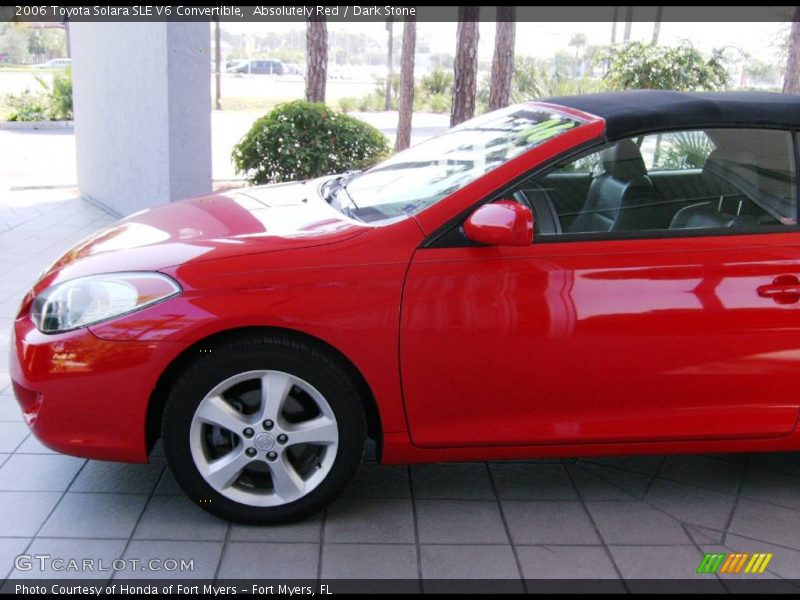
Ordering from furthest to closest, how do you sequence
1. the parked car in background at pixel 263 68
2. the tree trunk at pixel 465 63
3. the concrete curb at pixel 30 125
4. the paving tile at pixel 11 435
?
the parked car in background at pixel 263 68, the concrete curb at pixel 30 125, the tree trunk at pixel 465 63, the paving tile at pixel 11 435

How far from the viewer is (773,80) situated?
54.3m

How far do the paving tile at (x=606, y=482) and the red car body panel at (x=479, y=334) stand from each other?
369mm

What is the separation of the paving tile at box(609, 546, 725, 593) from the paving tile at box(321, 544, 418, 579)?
74 centimetres

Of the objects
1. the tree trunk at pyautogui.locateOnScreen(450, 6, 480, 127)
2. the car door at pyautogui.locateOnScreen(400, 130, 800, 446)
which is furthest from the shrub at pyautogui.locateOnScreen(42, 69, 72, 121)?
the car door at pyautogui.locateOnScreen(400, 130, 800, 446)

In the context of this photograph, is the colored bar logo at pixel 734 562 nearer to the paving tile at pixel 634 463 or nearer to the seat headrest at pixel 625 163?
the paving tile at pixel 634 463

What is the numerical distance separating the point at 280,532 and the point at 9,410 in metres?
1.84

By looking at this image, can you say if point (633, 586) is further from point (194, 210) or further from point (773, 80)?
point (773, 80)

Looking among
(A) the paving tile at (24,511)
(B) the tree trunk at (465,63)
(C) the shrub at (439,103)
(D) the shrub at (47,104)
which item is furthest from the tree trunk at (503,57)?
(C) the shrub at (439,103)

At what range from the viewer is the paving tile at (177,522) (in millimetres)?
3250

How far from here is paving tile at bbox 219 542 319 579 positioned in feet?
9.88

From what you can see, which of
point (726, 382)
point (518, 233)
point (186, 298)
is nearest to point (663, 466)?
point (726, 382)

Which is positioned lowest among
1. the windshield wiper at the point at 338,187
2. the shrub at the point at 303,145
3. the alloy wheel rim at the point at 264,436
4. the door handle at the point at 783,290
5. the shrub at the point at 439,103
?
the shrub at the point at 439,103

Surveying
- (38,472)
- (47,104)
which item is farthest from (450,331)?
(47,104)

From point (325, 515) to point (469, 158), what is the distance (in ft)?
5.08
